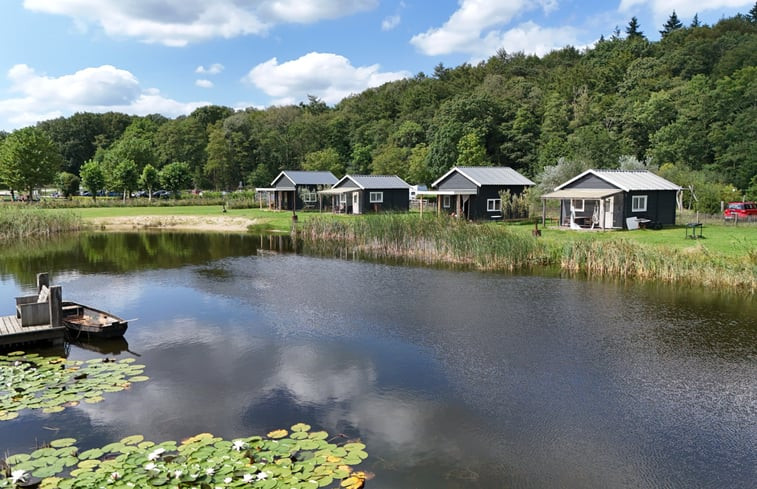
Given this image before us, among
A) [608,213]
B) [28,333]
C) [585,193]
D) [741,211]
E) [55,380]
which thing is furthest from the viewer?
[741,211]

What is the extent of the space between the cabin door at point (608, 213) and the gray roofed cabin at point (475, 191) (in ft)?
28.1

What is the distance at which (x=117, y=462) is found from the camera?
27.2 feet

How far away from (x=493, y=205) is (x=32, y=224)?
108 ft

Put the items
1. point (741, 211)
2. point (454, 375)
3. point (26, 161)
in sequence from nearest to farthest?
point (454, 375)
point (741, 211)
point (26, 161)

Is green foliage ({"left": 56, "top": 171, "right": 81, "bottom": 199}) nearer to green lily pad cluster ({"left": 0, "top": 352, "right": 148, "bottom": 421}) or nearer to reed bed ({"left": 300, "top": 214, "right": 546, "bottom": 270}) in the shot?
reed bed ({"left": 300, "top": 214, "right": 546, "bottom": 270})

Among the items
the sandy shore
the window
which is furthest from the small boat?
the window

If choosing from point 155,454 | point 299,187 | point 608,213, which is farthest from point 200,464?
point 299,187

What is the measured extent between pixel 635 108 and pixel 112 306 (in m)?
60.0

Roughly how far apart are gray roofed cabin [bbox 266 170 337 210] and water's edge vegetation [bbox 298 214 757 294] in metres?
20.4

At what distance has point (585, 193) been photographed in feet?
113

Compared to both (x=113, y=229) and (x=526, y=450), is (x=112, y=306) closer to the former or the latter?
(x=526, y=450)

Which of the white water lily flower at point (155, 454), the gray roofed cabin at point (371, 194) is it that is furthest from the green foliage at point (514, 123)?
the white water lily flower at point (155, 454)

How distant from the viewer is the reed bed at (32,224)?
38.1 meters

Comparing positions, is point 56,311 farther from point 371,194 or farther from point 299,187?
point 299,187
